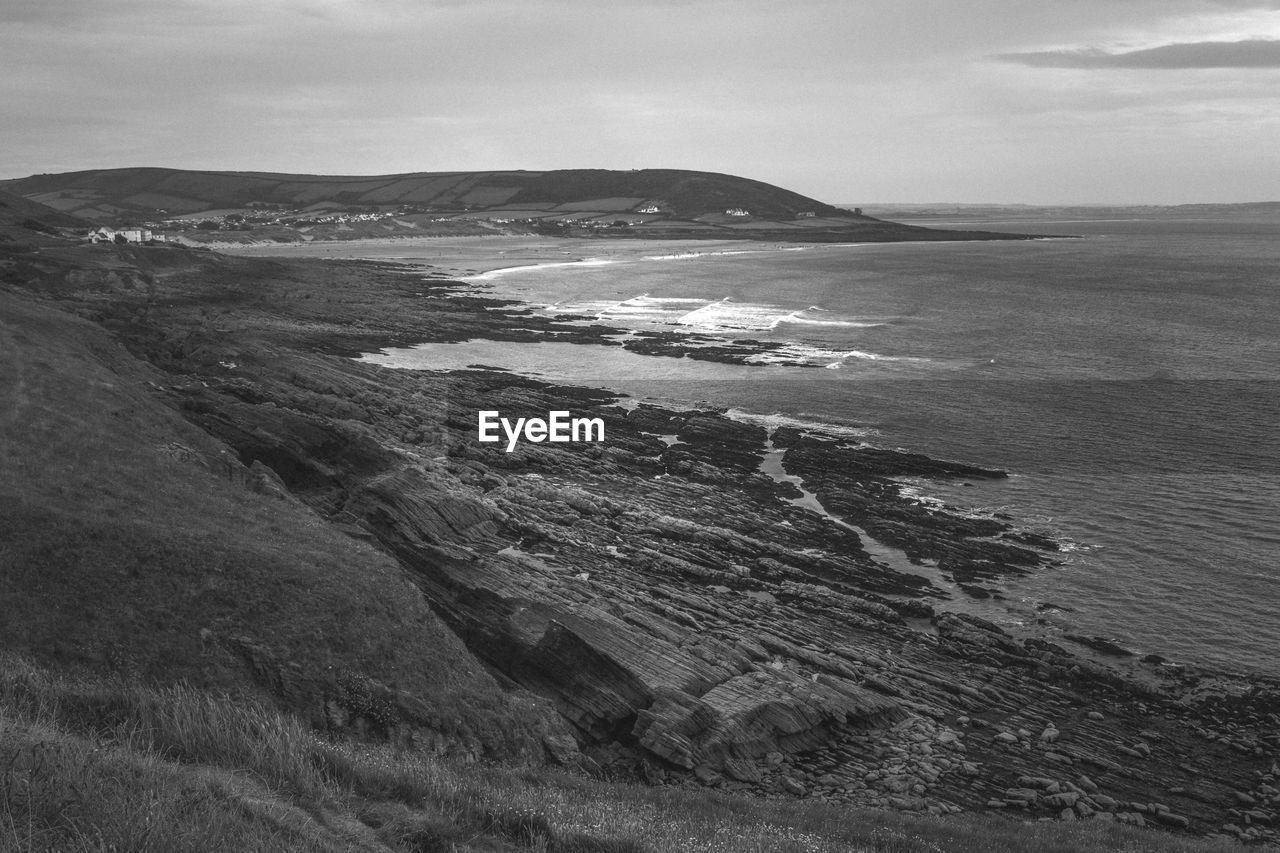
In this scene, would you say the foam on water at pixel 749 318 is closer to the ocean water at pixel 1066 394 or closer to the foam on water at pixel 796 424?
the ocean water at pixel 1066 394

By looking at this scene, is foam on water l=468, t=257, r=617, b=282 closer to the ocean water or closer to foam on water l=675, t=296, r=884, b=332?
the ocean water

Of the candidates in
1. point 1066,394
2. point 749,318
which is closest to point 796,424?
point 1066,394

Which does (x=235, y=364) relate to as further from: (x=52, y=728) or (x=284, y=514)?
(x=52, y=728)

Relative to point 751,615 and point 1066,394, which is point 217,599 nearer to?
point 751,615

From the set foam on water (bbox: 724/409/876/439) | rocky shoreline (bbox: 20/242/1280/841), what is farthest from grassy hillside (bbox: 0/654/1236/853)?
foam on water (bbox: 724/409/876/439)

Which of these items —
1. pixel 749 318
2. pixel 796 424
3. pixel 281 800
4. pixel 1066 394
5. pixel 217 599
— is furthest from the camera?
pixel 749 318

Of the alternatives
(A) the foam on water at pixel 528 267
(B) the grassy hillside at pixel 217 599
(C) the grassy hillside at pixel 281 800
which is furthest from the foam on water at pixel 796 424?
(A) the foam on water at pixel 528 267
